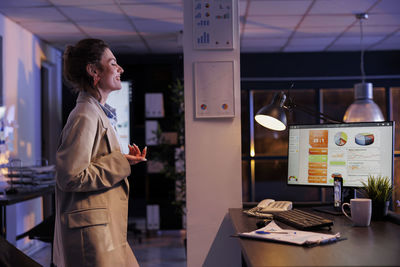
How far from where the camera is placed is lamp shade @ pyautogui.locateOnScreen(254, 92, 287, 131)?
2168 millimetres

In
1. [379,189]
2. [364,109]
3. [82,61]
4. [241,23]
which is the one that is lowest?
[379,189]

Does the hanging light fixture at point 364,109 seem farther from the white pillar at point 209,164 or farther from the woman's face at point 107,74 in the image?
the woman's face at point 107,74

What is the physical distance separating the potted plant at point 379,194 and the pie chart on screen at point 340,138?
0.27 m

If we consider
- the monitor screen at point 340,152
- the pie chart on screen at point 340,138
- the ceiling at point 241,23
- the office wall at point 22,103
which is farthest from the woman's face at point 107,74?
the office wall at point 22,103

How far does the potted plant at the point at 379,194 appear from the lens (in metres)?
1.84

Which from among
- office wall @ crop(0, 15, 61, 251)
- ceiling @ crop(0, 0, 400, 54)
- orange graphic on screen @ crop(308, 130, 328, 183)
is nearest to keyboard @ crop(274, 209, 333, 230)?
orange graphic on screen @ crop(308, 130, 328, 183)

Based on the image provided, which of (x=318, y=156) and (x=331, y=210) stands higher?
(x=318, y=156)

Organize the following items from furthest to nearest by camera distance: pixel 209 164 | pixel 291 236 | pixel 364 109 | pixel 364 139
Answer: pixel 364 109 < pixel 209 164 < pixel 364 139 < pixel 291 236

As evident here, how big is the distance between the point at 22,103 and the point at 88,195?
3717mm

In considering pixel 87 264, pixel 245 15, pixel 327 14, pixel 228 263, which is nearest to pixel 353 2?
pixel 327 14

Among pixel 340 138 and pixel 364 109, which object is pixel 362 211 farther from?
pixel 364 109

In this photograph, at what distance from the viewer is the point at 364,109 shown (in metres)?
4.00

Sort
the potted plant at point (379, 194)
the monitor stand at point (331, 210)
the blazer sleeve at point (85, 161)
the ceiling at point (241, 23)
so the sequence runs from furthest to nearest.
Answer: the ceiling at point (241, 23) < the monitor stand at point (331, 210) < the potted plant at point (379, 194) < the blazer sleeve at point (85, 161)

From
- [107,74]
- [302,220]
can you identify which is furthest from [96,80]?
[302,220]
